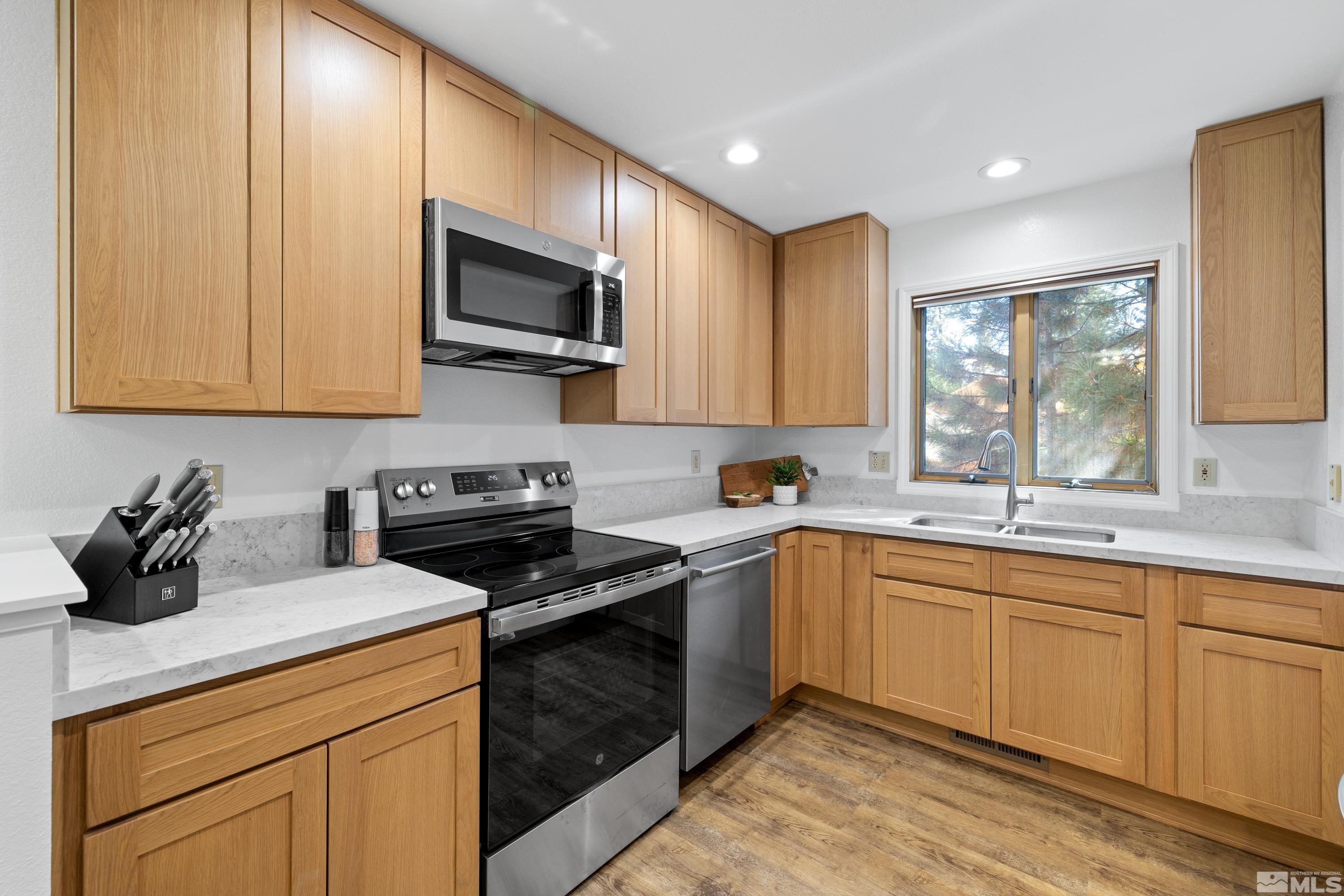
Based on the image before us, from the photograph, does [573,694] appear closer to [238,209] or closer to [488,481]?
[488,481]

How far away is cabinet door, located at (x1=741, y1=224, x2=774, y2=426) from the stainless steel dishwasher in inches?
31.3

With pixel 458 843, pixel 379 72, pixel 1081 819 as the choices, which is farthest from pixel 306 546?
pixel 1081 819

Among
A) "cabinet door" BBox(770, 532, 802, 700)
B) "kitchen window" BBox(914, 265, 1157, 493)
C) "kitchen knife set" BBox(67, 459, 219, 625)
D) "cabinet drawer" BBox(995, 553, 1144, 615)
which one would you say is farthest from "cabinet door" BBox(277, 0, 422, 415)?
"kitchen window" BBox(914, 265, 1157, 493)

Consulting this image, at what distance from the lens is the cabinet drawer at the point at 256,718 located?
94cm

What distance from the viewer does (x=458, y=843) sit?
1393mm

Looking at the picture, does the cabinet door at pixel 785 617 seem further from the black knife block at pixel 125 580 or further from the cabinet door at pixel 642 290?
the black knife block at pixel 125 580

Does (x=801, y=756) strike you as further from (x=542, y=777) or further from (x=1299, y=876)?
(x=1299, y=876)

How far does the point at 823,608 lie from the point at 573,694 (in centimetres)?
143

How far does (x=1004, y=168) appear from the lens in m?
2.43

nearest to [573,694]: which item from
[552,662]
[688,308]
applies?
[552,662]

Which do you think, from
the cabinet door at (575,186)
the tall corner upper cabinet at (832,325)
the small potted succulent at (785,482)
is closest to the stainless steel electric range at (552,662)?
the cabinet door at (575,186)

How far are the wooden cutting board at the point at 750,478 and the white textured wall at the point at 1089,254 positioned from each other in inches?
12.1

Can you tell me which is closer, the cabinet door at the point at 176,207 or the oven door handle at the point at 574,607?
the cabinet door at the point at 176,207

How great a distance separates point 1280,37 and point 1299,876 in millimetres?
2385
